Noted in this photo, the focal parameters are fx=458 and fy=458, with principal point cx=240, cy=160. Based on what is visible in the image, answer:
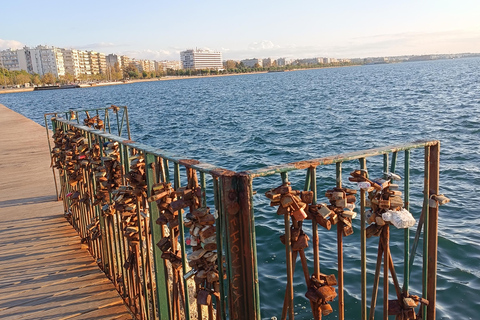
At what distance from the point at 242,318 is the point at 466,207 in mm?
9359

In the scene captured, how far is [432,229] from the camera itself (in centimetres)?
247

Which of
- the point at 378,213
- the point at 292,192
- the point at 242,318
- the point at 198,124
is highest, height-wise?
the point at 292,192

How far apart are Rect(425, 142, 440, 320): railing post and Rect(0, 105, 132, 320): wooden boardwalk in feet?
7.06

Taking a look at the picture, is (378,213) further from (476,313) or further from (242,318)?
(476,313)

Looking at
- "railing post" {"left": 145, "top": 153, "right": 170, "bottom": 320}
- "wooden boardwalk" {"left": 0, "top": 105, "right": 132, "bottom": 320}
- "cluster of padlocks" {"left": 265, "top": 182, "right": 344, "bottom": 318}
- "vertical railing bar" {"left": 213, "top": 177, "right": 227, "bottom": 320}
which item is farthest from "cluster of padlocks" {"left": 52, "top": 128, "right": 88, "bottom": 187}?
"cluster of padlocks" {"left": 265, "top": 182, "right": 344, "bottom": 318}

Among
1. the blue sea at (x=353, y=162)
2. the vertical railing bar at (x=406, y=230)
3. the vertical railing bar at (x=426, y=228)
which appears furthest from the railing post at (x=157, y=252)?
the blue sea at (x=353, y=162)

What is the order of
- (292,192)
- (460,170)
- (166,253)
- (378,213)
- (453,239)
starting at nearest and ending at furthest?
(292,192) → (378,213) → (166,253) → (453,239) → (460,170)

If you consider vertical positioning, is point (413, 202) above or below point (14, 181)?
below

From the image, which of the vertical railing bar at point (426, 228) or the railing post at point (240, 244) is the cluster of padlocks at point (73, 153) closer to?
the railing post at point (240, 244)

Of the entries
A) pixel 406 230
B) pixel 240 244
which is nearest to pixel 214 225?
pixel 240 244

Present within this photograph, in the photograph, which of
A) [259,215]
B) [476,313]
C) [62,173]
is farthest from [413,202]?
[62,173]

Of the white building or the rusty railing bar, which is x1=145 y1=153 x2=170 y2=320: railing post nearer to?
the rusty railing bar

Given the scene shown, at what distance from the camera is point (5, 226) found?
574cm

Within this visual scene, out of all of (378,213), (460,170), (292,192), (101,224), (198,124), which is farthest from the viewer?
(198,124)
